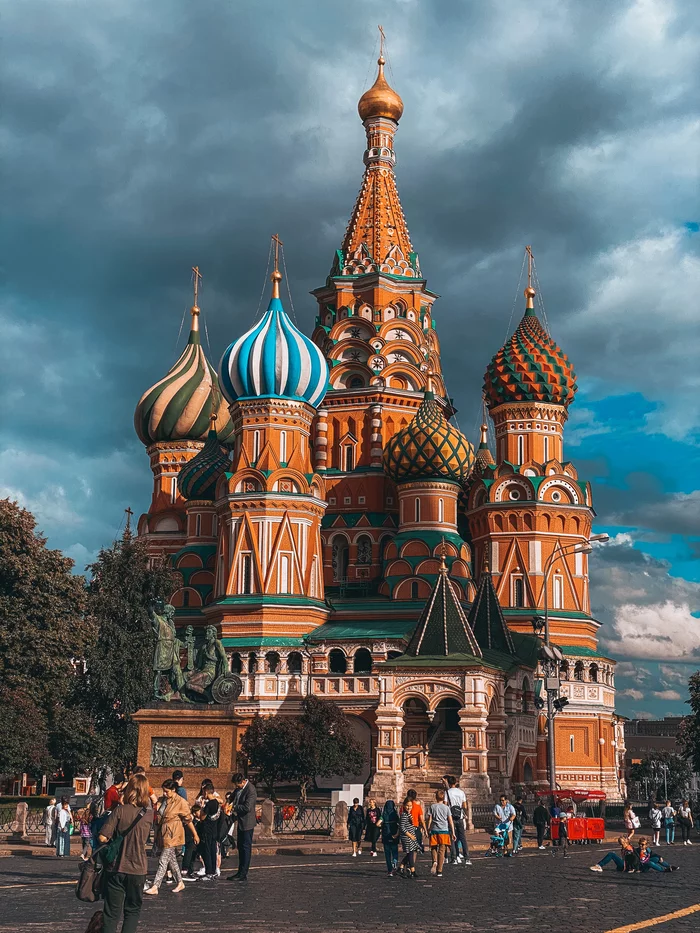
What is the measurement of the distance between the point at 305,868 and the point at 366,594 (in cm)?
3362

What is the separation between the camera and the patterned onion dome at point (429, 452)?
54031 millimetres

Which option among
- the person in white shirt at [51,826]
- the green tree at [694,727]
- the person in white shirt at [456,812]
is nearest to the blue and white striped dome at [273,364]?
the green tree at [694,727]

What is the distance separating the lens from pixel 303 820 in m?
33.0

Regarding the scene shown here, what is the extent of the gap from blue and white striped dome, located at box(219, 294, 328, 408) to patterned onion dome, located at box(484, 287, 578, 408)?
807cm

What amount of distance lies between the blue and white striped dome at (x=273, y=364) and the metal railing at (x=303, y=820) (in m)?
21.9

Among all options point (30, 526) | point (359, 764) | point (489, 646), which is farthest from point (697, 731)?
point (30, 526)

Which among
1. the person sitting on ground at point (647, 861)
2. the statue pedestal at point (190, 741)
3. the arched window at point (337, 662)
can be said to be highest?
the arched window at point (337, 662)

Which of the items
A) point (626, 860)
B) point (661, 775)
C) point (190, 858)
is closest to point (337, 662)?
point (626, 860)

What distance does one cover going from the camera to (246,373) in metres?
52.5

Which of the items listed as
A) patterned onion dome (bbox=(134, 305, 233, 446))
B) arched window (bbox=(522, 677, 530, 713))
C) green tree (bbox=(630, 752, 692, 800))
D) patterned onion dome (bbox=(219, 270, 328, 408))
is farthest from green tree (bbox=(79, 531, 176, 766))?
green tree (bbox=(630, 752, 692, 800))

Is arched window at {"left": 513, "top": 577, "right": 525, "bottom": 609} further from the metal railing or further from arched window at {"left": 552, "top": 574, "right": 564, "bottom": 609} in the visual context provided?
the metal railing

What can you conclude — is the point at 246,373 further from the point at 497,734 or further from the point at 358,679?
the point at 497,734

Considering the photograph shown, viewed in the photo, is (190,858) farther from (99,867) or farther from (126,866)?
(126,866)

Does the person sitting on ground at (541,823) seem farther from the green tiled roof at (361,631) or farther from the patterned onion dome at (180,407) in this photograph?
the patterned onion dome at (180,407)
